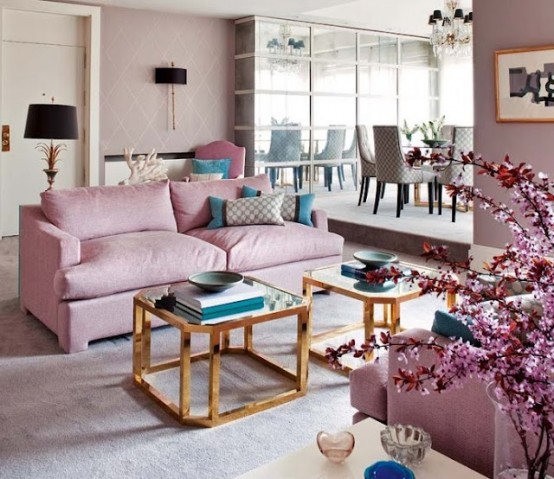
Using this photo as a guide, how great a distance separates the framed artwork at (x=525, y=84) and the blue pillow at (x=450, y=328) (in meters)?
3.24

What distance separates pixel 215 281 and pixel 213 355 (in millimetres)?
398

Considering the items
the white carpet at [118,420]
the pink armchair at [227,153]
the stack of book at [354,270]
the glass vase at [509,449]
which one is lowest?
the white carpet at [118,420]

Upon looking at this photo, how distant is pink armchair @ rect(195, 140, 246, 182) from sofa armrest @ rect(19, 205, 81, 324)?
3697mm

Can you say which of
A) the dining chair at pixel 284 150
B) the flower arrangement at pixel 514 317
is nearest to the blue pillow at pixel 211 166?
the dining chair at pixel 284 150

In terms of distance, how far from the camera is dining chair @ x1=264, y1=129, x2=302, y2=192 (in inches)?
312

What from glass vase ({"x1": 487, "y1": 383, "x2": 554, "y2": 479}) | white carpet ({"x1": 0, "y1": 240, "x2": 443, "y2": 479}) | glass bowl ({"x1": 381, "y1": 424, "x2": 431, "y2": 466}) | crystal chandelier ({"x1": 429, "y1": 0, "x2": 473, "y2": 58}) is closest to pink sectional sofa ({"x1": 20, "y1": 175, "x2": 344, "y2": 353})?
white carpet ({"x1": 0, "y1": 240, "x2": 443, "y2": 479})

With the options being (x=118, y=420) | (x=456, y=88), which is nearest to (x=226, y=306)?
(x=118, y=420)

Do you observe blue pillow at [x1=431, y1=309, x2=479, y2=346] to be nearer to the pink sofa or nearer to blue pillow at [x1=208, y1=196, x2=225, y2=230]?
the pink sofa

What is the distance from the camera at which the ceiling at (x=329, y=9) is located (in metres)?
6.73

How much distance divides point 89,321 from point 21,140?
393 cm

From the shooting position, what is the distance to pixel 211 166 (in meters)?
7.28

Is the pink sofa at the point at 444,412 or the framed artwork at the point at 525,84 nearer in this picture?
the pink sofa at the point at 444,412

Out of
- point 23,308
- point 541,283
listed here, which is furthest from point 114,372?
point 541,283

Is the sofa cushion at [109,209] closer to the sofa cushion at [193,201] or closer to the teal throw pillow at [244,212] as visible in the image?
the sofa cushion at [193,201]
